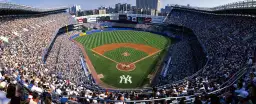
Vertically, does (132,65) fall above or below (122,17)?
below

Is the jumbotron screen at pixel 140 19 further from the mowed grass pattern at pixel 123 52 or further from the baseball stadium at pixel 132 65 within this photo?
the mowed grass pattern at pixel 123 52

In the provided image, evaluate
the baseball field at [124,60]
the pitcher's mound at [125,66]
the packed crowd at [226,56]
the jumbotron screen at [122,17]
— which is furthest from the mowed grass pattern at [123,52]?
the jumbotron screen at [122,17]

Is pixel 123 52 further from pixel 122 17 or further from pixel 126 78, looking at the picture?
pixel 122 17

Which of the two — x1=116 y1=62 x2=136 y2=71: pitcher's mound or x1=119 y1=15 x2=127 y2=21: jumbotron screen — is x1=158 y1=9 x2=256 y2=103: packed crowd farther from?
x1=119 y1=15 x2=127 y2=21: jumbotron screen

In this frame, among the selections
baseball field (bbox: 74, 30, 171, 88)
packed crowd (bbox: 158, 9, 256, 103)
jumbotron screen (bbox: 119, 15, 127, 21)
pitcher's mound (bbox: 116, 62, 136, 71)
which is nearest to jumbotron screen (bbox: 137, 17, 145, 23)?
jumbotron screen (bbox: 119, 15, 127, 21)

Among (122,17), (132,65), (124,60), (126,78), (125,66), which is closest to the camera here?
(126,78)

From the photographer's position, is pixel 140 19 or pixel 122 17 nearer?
pixel 140 19

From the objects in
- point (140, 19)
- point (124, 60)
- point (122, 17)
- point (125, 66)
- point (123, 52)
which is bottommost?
point (125, 66)

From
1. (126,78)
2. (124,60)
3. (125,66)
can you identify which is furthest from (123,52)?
(126,78)
